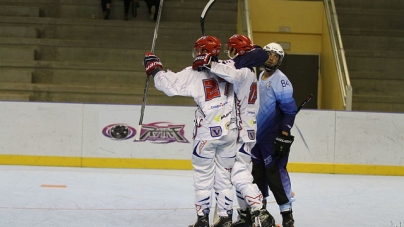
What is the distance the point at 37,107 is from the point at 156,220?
3.66 metres

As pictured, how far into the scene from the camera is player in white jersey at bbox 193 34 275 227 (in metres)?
4.64

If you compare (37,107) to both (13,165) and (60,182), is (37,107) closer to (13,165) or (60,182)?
(13,165)

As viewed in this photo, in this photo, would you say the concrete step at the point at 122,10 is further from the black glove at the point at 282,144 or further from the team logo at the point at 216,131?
the team logo at the point at 216,131

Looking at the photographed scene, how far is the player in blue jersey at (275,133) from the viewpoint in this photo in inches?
193

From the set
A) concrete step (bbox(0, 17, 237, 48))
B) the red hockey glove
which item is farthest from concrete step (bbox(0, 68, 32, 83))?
the red hockey glove

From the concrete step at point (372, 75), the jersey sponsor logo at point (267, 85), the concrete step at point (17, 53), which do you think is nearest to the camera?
the jersey sponsor logo at point (267, 85)

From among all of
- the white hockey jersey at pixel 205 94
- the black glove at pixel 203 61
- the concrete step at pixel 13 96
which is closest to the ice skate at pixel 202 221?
the white hockey jersey at pixel 205 94

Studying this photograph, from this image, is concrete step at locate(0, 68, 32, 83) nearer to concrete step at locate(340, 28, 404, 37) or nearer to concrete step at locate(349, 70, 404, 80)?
concrete step at locate(349, 70, 404, 80)

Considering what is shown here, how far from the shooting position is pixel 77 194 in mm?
6375

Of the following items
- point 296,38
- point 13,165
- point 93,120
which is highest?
point 296,38

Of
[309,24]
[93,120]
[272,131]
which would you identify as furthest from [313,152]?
[309,24]

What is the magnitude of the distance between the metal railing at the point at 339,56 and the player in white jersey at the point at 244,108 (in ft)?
16.2

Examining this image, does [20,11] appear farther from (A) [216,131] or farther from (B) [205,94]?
(A) [216,131]

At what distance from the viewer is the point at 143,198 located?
628 centimetres
